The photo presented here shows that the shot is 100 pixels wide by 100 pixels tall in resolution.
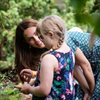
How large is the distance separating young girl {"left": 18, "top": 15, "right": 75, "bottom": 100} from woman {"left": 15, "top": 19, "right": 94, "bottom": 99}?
0.77ft

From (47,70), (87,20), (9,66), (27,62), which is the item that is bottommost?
(9,66)

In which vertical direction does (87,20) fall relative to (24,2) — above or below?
above

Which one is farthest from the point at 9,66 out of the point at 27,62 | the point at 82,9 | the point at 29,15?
the point at 82,9

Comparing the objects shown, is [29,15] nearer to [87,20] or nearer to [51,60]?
[51,60]

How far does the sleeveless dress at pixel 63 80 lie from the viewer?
3029 mm

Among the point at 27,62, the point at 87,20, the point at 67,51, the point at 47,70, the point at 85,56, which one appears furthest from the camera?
the point at 27,62

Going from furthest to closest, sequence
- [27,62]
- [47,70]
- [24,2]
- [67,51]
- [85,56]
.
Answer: [24,2] → [27,62] → [85,56] → [67,51] → [47,70]

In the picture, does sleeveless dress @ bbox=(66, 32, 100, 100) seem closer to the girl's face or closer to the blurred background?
the girl's face

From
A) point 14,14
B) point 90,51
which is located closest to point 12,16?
point 14,14

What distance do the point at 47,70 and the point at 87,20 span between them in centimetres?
196

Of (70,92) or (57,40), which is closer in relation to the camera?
(57,40)

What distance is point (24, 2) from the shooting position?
8.99m

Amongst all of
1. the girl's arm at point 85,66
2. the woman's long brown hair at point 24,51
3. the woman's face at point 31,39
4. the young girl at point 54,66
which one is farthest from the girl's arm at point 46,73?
the woman's long brown hair at point 24,51

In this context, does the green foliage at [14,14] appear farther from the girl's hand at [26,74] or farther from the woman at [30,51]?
the girl's hand at [26,74]
